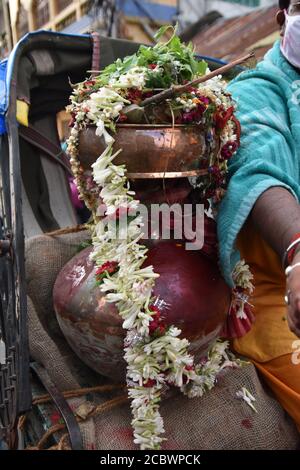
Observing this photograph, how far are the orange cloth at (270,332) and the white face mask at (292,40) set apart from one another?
62 cm

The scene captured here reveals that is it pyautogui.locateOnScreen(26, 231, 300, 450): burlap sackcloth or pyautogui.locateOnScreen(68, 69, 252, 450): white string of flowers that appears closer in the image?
pyautogui.locateOnScreen(68, 69, 252, 450): white string of flowers

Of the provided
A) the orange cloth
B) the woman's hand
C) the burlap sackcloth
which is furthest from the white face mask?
the burlap sackcloth

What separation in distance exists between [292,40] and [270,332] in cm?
104

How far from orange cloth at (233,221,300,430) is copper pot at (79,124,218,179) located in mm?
355

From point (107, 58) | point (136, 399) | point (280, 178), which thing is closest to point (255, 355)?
point (136, 399)

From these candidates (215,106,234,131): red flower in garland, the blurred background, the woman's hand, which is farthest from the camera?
the blurred background

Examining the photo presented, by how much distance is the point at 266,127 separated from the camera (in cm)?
164

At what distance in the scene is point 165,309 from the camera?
57.5 inches

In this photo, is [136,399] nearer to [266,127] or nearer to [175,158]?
[175,158]

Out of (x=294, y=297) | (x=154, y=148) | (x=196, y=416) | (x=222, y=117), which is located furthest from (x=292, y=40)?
(x=196, y=416)

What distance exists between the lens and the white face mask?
5.52ft

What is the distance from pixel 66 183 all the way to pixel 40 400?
1.53 meters

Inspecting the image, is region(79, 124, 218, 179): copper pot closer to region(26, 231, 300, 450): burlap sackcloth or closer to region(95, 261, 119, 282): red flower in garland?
region(95, 261, 119, 282): red flower in garland

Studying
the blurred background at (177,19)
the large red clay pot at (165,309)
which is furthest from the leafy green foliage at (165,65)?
the blurred background at (177,19)
